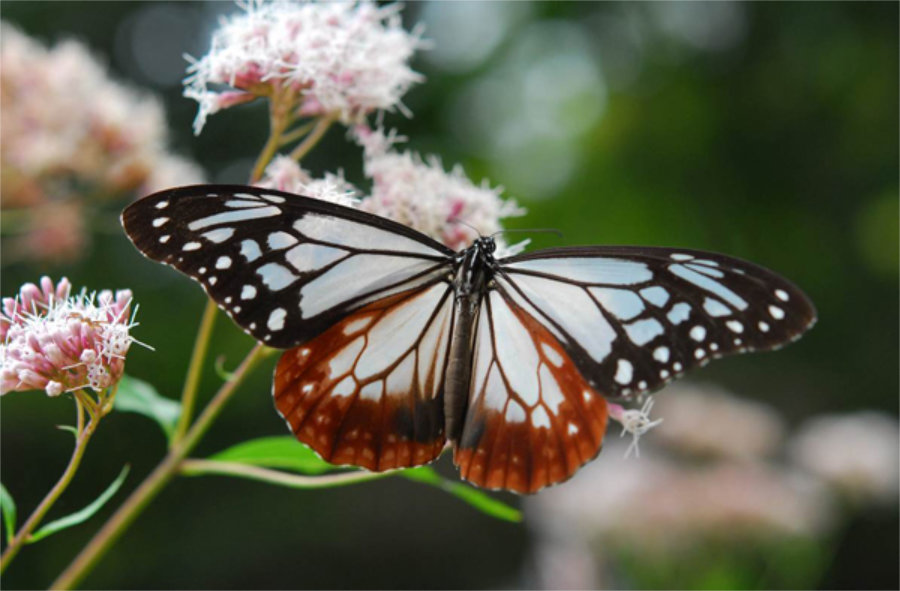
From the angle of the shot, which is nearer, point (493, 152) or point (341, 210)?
point (341, 210)

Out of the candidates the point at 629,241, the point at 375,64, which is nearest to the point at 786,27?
the point at 629,241

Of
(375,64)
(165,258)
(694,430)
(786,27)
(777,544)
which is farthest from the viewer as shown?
(786,27)

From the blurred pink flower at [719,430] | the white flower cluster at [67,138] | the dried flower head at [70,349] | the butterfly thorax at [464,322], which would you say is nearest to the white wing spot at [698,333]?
the butterfly thorax at [464,322]

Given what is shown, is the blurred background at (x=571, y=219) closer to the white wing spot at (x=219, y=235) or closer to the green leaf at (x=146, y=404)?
the green leaf at (x=146, y=404)

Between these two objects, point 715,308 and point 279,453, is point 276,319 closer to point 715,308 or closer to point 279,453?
point 279,453

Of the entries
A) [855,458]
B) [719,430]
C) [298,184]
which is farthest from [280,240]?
[855,458]

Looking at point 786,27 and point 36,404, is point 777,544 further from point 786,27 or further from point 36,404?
point 36,404

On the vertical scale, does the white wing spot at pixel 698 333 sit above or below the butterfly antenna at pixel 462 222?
below
